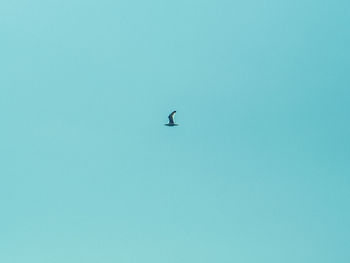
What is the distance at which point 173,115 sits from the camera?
3597cm
